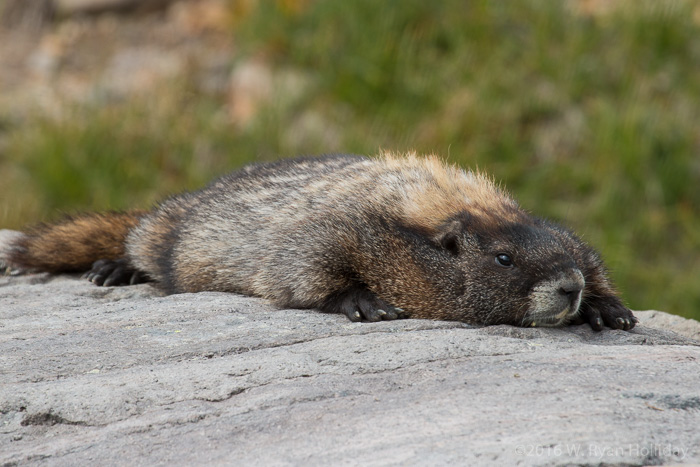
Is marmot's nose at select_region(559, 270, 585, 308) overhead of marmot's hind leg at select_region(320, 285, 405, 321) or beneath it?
overhead

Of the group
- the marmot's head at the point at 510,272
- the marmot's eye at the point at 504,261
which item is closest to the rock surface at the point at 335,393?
the marmot's head at the point at 510,272

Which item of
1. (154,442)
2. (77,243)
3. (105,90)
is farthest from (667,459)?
(105,90)

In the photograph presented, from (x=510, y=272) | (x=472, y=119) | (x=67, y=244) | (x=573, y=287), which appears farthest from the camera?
(x=472, y=119)

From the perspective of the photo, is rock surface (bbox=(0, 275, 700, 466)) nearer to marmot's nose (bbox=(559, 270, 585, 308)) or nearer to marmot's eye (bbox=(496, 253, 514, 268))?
marmot's nose (bbox=(559, 270, 585, 308))

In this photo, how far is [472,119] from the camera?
38.5 ft

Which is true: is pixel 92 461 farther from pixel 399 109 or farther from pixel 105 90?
pixel 105 90

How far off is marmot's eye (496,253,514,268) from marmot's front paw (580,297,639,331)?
0.69 m

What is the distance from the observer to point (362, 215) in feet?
19.1

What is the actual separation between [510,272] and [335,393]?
1628mm

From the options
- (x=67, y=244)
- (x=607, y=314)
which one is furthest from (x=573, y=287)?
(x=67, y=244)

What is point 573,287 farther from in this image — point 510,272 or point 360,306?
point 360,306

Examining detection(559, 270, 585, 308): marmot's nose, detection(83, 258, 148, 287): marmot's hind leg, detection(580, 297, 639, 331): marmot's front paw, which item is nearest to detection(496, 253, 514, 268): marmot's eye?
detection(559, 270, 585, 308): marmot's nose

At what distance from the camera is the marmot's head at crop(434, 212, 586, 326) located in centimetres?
513

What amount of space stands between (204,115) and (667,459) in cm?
1017
